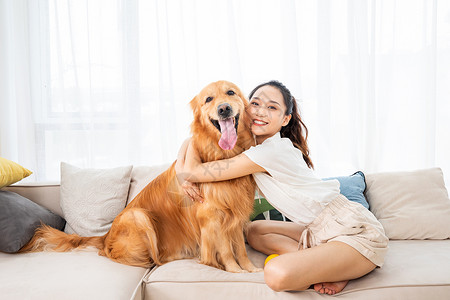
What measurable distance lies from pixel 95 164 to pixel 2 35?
128 cm

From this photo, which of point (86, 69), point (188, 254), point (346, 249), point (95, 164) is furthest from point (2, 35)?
point (346, 249)

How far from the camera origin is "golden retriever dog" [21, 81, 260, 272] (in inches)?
62.1

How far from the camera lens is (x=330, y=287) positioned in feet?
4.37

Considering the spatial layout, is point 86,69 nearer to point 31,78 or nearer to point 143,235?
point 31,78

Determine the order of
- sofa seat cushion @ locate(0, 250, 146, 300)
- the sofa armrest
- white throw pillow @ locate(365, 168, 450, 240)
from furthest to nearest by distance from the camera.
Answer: the sofa armrest, white throw pillow @ locate(365, 168, 450, 240), sofa seat cushion @ locate(0, 250, 146, 300)

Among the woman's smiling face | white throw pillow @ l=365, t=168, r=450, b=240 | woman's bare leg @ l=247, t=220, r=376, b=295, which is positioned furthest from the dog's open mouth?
white throw pillow @ l=365, t=168, r=450, b=240

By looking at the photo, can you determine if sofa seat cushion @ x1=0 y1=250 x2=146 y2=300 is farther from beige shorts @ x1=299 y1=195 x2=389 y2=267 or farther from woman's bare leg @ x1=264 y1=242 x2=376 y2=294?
beige shorts @ x1=299 y1=195 x2=389 y2=267

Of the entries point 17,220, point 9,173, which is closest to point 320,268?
point 17,220

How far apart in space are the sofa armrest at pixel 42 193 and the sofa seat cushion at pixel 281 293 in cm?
104

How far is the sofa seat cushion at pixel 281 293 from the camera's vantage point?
4.35 ft

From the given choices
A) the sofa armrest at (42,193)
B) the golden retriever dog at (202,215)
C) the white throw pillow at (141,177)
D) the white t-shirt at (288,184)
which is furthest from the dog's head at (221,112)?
the sofa armrest at (42,193)

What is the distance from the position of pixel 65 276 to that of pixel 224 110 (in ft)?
3.28

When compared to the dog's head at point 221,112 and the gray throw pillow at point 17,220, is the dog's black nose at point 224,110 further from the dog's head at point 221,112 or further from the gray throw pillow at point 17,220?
the gray throw pillow at point 17,220

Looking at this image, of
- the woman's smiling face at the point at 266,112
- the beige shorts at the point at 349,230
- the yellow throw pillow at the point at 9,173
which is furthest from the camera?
the yellow throw pillow at the point at 9,173
